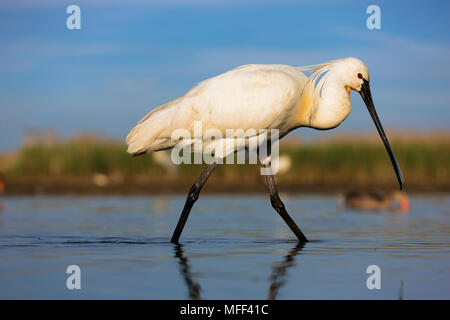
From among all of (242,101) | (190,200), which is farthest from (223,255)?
(242,101)

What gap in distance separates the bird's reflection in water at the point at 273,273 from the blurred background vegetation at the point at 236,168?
13.4m

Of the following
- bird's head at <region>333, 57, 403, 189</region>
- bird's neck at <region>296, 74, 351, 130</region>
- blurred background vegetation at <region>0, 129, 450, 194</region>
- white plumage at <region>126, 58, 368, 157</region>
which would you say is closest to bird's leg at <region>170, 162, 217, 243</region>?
white plumage at <region>126, 58, 368, 157</region>

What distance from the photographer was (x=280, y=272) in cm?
634

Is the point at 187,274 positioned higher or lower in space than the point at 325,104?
lower

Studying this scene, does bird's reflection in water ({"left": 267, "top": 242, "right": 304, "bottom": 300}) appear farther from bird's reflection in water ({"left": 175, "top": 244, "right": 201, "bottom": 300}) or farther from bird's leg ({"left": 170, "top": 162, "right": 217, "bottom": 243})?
bird's leg ({"left": 170, "top": 162, "right": 217, "bottom": 243})

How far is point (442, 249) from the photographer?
7.88m

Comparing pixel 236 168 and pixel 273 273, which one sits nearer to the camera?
pixel 273 273

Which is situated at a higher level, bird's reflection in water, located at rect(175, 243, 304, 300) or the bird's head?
the bird's head

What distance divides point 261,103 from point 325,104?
2.34 feet

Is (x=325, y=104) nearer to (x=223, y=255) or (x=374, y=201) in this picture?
(x=223, y=255)

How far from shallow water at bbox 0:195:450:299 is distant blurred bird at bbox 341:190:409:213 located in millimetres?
1310

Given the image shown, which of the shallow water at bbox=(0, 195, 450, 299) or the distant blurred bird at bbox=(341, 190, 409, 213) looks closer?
the shallow water at bbox=(0, 195, 450, 299)

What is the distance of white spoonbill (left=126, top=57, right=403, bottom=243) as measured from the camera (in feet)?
28.0
